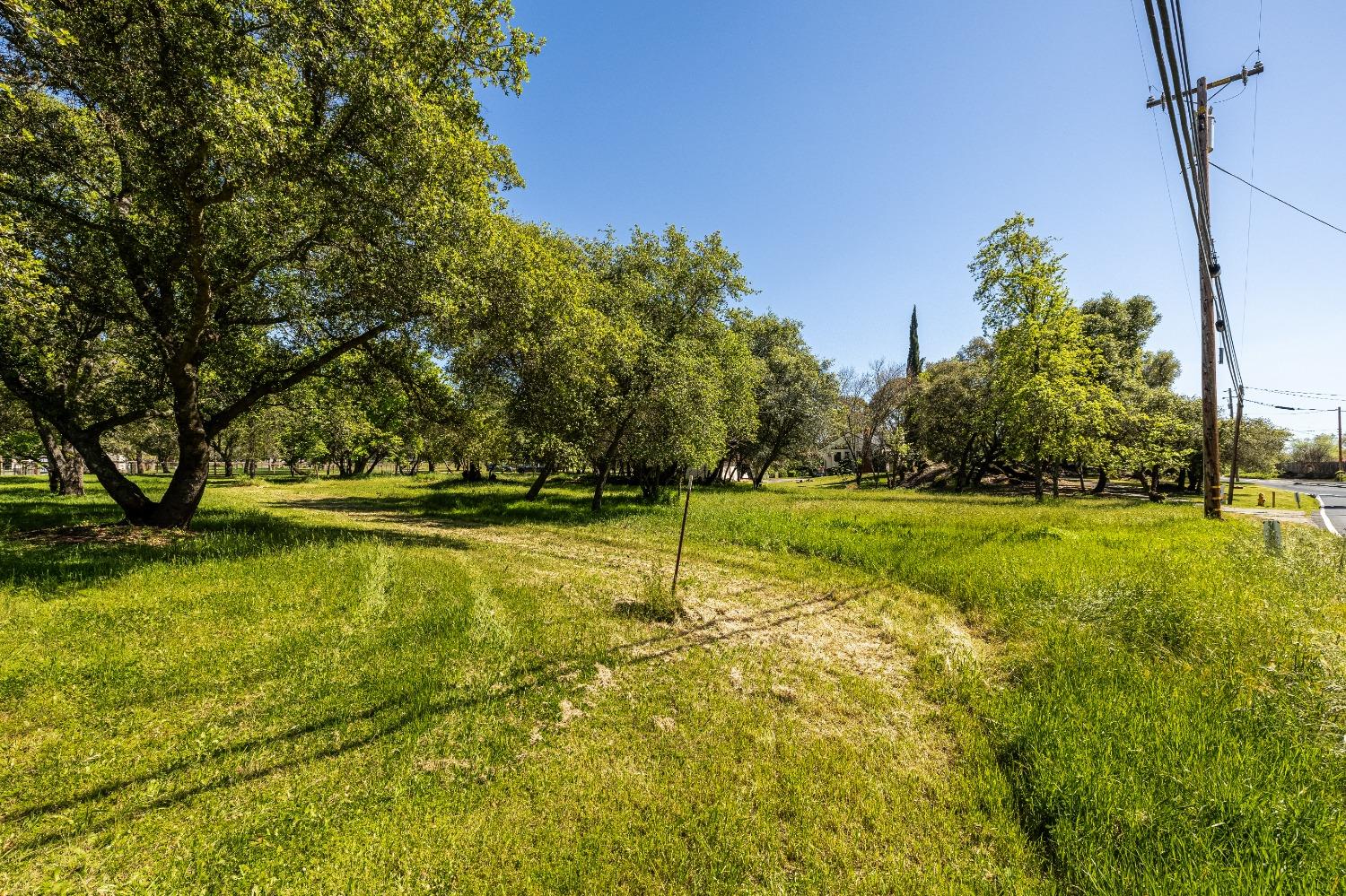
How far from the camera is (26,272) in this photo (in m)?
6.49

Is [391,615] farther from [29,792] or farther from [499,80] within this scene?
[499,80]

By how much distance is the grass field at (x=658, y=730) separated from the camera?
3.17m

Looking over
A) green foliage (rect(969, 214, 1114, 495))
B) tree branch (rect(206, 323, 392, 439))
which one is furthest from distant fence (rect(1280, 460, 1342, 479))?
tree branch (rect(206, 323, 392, 439))

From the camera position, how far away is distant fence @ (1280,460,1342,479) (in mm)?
81125

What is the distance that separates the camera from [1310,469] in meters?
83.1

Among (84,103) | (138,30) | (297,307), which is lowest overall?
(297,307)

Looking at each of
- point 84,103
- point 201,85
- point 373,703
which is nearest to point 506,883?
point 373,703

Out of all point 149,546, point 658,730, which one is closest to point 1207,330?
point 658,730

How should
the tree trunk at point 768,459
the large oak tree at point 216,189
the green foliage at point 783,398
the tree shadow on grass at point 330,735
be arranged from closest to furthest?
the tree shadow on grass at point 330,735
the large oak tree at point 216,189
the green foliage at point 783,398
the tree trunk at point 768,459

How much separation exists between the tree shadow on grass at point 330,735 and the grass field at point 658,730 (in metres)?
0.03

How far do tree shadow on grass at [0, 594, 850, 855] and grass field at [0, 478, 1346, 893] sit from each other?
0.03 meters

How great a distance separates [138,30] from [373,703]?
11536 mm

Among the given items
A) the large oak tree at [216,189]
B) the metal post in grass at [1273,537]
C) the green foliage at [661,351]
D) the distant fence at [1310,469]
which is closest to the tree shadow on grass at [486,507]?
the green foliage at [661,351]

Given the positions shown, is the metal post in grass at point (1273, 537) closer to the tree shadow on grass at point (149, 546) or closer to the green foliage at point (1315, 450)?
the tree shadow on grass at point (149, 546)
